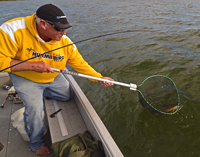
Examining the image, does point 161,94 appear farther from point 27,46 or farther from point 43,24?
point 27,46

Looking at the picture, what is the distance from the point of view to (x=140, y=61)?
6785 millimetres

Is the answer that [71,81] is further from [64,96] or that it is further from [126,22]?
[126,22]

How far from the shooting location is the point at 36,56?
277 centimetres

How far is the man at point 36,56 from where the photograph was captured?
2.43 meters

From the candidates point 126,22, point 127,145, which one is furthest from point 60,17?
point 126,22

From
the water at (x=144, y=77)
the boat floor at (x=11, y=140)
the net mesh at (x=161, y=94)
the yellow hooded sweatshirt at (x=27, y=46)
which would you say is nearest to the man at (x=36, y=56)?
the yellow hooded sweatshirt at (x=27, y=46)

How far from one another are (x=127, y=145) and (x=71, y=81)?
1.94 m

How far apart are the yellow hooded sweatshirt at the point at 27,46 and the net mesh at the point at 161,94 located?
172cm

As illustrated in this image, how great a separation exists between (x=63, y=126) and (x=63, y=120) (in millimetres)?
157

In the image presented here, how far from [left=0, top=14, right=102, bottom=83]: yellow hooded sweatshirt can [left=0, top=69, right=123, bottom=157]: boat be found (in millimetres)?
702

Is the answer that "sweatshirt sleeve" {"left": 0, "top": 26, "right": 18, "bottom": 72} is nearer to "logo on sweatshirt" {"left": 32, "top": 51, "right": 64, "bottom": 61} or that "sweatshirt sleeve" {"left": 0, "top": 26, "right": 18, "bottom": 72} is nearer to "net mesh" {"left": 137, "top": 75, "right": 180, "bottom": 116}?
"logo on sweatshirt" {"left": 32, "top": 51, "right": 64, "bottom": 61}

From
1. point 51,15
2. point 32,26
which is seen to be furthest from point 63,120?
point 51,15

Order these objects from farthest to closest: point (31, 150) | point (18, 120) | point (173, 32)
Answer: point (173, 32), point (18, 120), point (31, 150)

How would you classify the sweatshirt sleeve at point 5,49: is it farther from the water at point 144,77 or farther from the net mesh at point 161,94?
the water at point 144,77
